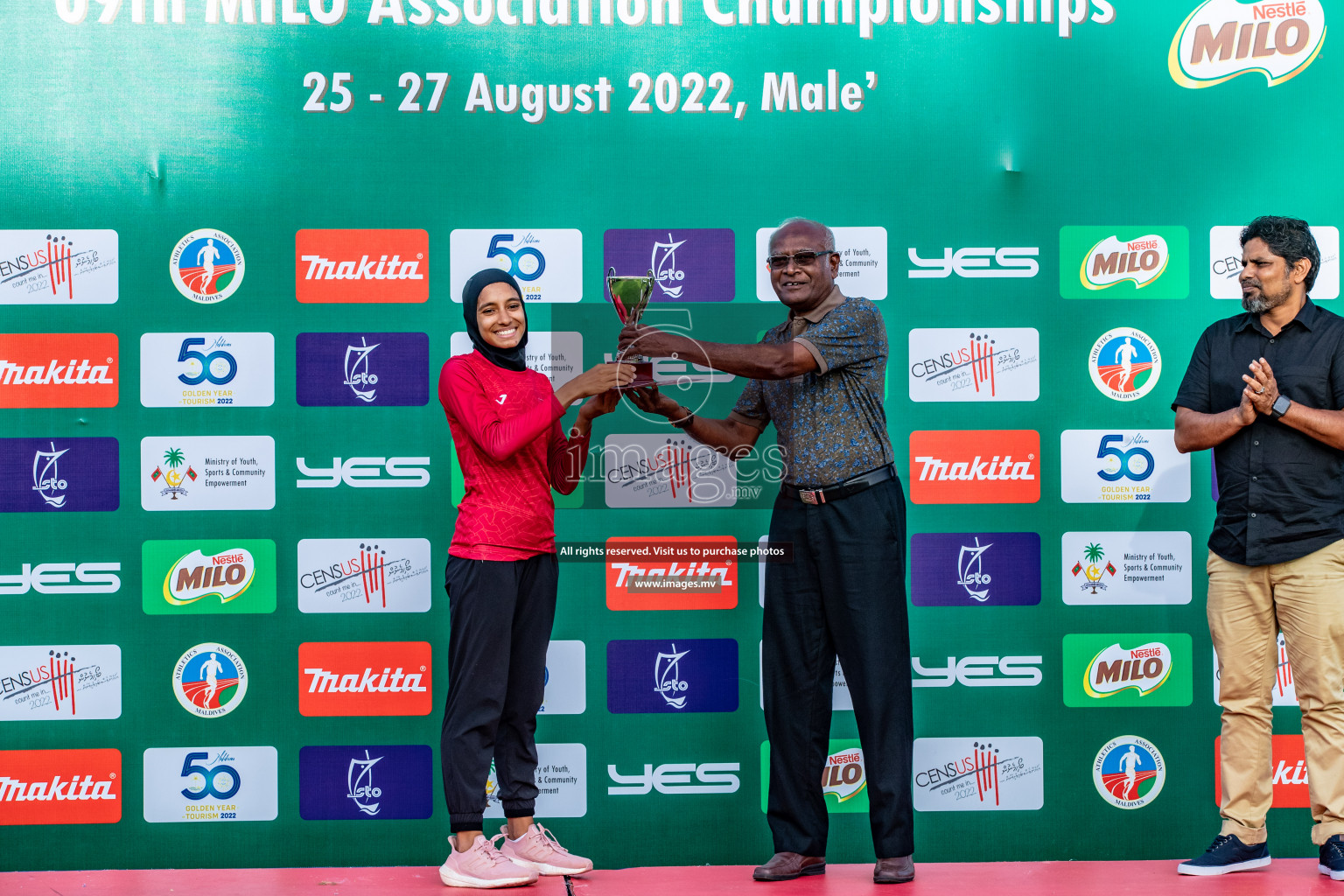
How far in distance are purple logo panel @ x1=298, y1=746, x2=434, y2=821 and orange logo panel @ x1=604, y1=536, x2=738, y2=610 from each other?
2.59ft

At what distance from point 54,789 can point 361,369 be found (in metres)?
1.57

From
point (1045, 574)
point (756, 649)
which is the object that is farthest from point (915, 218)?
point (756, 649)

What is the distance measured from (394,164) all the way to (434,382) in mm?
684

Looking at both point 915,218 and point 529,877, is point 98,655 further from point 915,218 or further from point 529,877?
point 915,218

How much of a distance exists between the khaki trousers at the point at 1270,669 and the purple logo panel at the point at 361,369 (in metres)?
2.39

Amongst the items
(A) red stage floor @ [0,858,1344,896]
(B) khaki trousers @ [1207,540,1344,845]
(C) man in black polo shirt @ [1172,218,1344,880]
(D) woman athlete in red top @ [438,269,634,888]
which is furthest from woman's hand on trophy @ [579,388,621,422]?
(B) khaki trousers @ [1207,540,1344,845]

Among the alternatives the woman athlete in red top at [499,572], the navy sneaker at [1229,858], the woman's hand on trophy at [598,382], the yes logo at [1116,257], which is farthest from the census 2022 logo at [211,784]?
the yes logo at [1116,257]

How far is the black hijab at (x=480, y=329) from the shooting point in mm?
2834

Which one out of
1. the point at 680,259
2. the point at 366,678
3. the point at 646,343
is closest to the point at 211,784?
the point at 366,678

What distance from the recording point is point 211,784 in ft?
10.8

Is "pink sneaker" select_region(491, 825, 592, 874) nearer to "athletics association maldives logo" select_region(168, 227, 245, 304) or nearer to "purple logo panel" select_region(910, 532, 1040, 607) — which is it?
"purple logo panel" select_region(910, 532, 1040, 607)

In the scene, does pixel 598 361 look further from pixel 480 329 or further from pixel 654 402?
pixel 480 329

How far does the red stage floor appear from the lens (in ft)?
9.62

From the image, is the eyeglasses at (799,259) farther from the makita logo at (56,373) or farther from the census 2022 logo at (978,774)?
the makita logo at (56,373)
